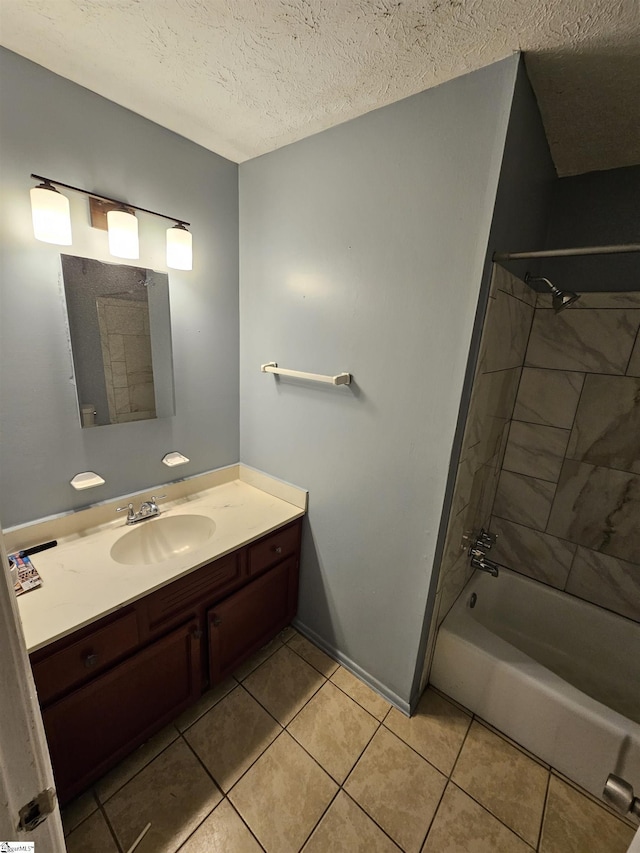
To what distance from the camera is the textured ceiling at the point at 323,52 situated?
2.74ft

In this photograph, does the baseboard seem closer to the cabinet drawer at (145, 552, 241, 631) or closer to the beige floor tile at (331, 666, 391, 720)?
the beige floor tile at (331, 666, 391, 720)

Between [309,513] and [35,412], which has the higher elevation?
[35,412]

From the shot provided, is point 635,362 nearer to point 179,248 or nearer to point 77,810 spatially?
point 179,248

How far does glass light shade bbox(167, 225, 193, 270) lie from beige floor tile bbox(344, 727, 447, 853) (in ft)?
6.89

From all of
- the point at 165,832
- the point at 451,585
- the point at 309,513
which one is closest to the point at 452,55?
the point at 309,513

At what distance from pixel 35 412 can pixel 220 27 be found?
1.30m

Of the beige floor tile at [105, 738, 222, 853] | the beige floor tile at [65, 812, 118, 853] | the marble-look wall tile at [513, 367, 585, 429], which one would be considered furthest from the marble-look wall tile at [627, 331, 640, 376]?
the beige floor tile at [65, 812, 118, 853]

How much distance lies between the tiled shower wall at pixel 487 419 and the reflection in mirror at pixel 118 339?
1.30 metres

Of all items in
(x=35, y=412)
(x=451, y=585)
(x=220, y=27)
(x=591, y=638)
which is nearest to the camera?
(x=220, y=27)

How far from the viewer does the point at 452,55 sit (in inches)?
37.2

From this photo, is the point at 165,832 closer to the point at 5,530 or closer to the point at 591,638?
the point at 5,530

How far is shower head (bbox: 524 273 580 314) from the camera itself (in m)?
1.29

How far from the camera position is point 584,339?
157 cm

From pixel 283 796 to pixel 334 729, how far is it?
0.95ft
